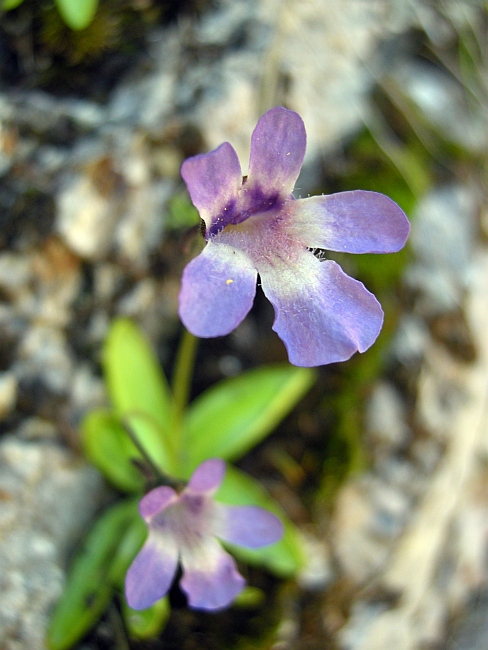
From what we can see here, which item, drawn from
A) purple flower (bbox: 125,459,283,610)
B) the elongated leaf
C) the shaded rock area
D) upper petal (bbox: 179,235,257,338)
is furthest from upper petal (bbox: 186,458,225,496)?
the shaded rock area

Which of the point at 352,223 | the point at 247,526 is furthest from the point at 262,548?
the point at 352,223

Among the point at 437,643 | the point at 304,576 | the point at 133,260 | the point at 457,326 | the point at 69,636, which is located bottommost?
the point at 437,643

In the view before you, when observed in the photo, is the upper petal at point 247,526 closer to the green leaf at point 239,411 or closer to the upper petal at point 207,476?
the upper petal at point 207,476

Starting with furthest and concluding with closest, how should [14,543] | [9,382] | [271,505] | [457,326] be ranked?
[457,326] → [271,505] → [9,382] → [14,543]

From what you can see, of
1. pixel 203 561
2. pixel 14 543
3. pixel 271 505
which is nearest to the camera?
pixel 203 561

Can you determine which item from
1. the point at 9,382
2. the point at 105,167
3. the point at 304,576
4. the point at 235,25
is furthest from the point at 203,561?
the point at 235,25

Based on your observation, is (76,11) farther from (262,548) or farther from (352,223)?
(262,548)

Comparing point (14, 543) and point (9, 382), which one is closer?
point (14, 543)

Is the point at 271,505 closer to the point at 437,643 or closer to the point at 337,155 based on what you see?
the point at 437,643
